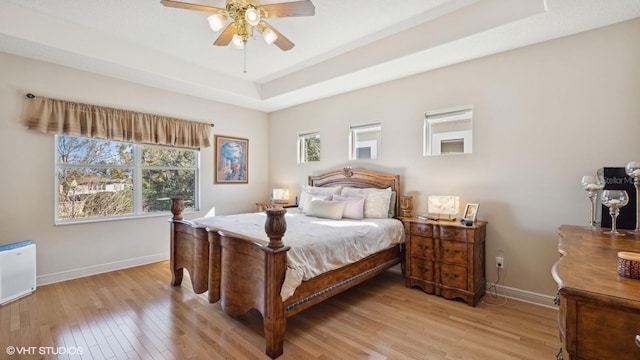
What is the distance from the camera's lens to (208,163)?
4988mm

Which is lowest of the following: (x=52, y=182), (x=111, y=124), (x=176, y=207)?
(x=176, y=207)

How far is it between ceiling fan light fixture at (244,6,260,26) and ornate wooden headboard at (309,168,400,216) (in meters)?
2.59

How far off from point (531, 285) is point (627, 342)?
2521mm

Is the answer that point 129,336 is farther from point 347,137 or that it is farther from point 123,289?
point 347,137

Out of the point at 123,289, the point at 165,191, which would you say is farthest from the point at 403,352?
the point at 165,191

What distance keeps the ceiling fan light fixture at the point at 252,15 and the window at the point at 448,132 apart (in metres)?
2.46

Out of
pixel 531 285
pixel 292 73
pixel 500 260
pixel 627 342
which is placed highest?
pixel 292 73

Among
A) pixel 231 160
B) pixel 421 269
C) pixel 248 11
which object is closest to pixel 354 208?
pixel 421 269

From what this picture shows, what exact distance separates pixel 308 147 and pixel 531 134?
3474 mm

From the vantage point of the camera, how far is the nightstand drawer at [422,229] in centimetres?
316

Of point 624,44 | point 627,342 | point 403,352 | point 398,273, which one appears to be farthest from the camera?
point 398,273

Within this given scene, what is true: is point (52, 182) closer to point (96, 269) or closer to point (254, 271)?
point (96, 269)

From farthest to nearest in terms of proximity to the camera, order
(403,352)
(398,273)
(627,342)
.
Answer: (398,273), (403,352), (627,342)

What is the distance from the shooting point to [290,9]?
229 cm
